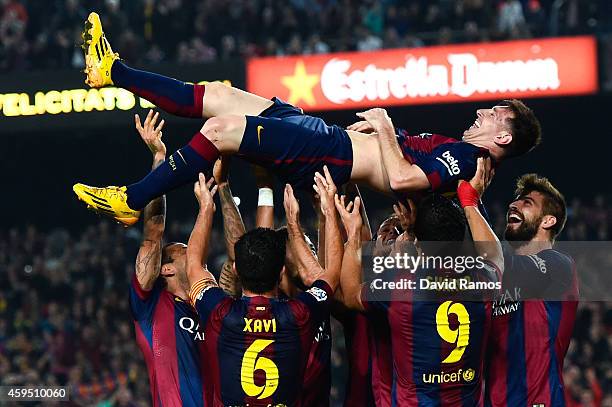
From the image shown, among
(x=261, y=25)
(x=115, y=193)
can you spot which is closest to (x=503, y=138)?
(x=115, y=193)

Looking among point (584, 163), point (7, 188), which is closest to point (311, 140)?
point (584, 163)

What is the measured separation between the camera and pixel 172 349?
671 centimetres

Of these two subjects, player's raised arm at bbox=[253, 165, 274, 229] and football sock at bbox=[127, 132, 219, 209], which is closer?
football sock at bbox=[127, 132, 219, 209]

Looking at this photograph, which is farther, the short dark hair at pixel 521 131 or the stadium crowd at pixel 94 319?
the stadium crowd at pixel 94 319

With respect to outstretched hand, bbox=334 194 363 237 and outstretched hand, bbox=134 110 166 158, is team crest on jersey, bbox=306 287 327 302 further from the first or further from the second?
outstretched hand, bbox=134 110 166 158

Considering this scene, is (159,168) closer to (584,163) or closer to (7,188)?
(584,163)

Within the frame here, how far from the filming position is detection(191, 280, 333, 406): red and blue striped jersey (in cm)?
593

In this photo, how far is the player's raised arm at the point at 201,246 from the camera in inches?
243

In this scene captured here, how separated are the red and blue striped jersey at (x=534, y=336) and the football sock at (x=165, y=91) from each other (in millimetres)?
2069

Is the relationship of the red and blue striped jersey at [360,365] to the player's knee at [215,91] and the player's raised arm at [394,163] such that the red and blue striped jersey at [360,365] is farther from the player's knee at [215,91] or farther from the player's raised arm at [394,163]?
the player's knee at [215,91]

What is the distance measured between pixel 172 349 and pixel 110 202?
94 cm

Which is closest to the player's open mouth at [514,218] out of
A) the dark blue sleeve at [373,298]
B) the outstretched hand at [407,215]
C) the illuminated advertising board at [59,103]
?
the outstretched hand at [407,215]

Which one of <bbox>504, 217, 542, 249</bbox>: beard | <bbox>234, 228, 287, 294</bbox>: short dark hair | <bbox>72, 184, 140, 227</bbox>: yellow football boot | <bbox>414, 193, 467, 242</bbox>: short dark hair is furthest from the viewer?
<bbox>504, 217, 542, 249</bbox>: beard

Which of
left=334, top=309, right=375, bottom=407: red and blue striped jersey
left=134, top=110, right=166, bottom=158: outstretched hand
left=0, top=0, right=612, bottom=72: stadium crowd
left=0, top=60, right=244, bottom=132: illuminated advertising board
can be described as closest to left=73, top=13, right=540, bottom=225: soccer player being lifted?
left=134, top=110, right=166, bottom=158: outstretched hand
